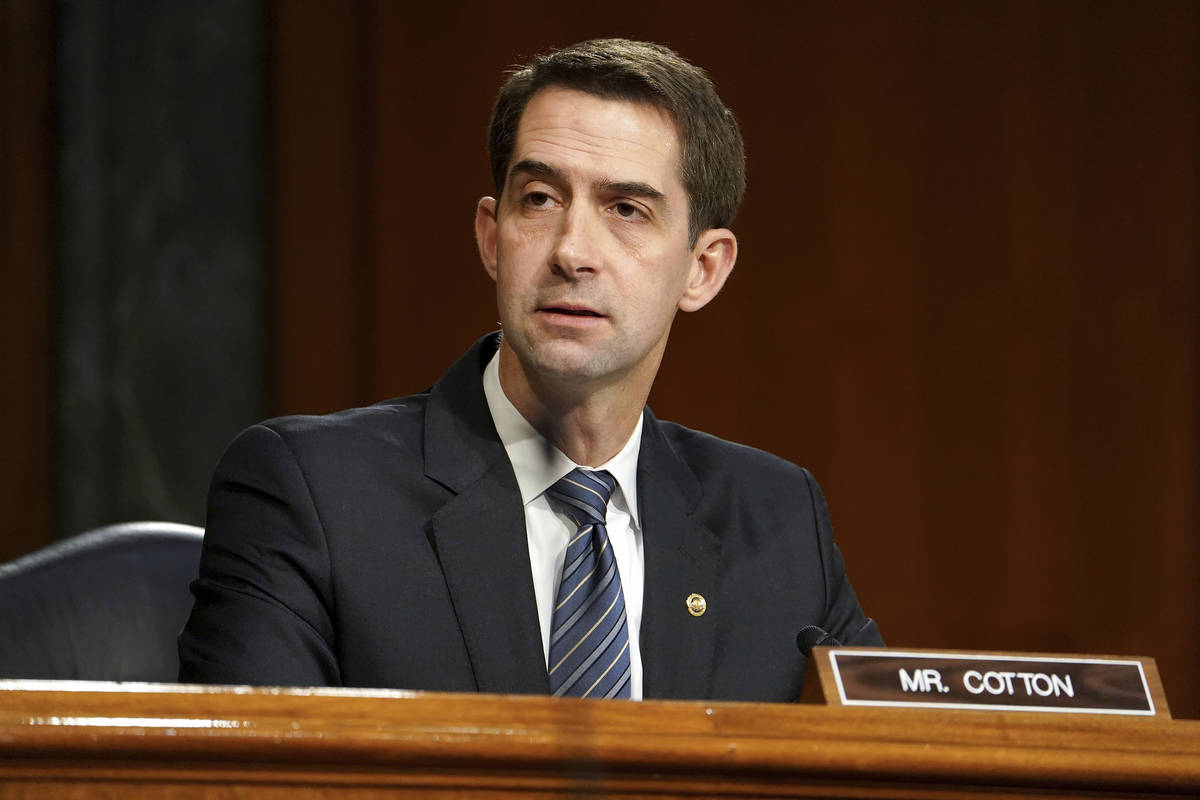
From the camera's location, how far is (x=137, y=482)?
2.85m

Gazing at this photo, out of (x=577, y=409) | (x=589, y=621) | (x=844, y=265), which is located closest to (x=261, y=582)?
(x=589, y=621)

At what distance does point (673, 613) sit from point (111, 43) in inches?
81.1

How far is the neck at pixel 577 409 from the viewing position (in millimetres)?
1510

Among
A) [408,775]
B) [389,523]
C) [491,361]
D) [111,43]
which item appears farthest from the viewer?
[111,43]

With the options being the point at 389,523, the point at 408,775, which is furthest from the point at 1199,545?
the point at 408,775

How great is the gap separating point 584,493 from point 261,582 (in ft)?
1.19

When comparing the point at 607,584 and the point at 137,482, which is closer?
the point at 607,584

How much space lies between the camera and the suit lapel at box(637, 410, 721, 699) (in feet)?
4.57

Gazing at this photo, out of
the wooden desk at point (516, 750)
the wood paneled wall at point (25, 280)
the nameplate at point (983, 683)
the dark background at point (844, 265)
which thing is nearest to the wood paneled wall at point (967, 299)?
the dark background at point (844, 265)

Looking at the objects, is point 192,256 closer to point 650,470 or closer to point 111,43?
point 111,43

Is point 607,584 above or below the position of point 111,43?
below

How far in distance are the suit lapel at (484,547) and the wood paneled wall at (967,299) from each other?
1.48 meters

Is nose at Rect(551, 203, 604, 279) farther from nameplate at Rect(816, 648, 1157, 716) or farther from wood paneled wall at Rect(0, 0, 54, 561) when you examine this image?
wood paneled wall at Rect(0, 0, 54, 561)

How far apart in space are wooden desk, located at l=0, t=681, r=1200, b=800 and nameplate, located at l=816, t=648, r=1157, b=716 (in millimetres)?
51
